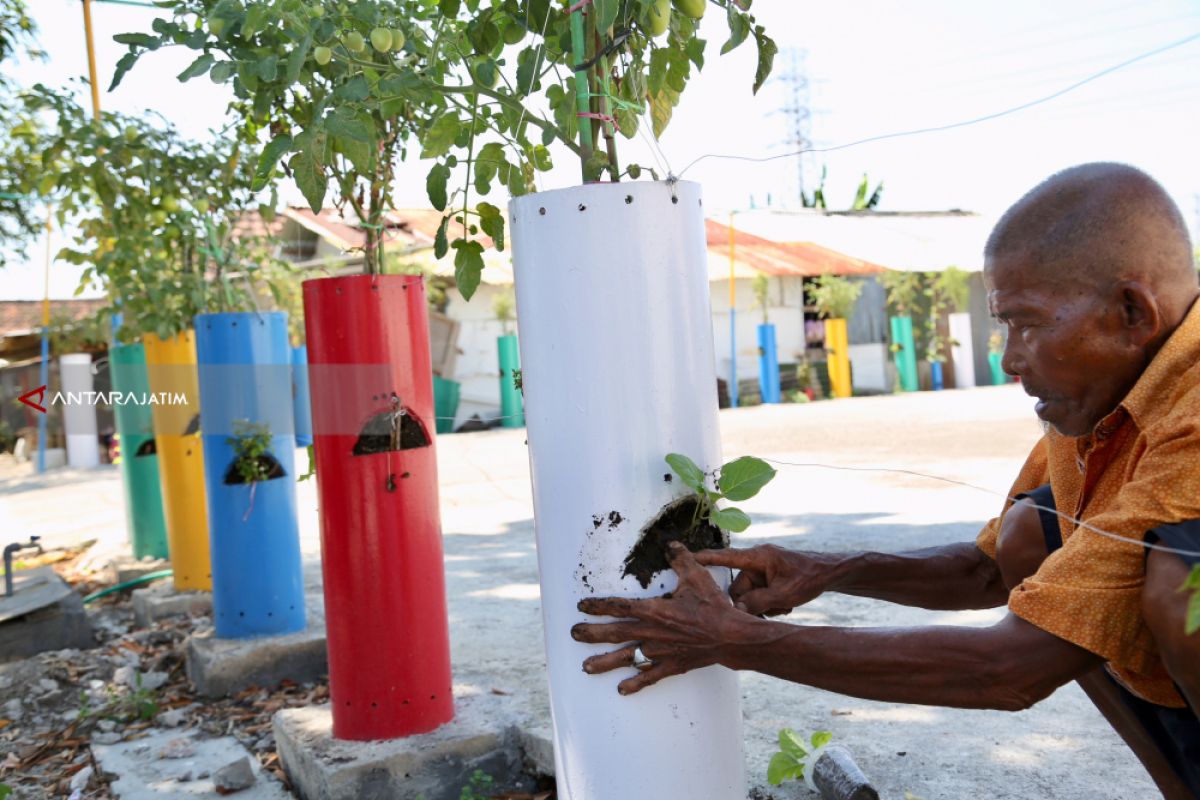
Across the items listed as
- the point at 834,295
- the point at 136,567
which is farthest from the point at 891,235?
the point at 136,567

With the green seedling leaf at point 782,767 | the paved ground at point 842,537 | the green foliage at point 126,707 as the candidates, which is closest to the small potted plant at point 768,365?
the paved ground at point 842,537

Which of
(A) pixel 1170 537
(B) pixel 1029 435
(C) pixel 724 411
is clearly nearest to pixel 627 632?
(A) pixel 1170 537

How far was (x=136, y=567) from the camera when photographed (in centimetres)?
620

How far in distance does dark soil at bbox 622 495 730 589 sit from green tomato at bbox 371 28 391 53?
984mm

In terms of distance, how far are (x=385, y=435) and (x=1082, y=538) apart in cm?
203

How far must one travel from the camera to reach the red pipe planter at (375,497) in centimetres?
307

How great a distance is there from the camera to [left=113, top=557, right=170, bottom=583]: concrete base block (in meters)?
6.12

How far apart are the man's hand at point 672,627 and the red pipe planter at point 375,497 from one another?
1432 millimetres

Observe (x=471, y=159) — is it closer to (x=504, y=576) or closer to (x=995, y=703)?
(x=995, y=703)

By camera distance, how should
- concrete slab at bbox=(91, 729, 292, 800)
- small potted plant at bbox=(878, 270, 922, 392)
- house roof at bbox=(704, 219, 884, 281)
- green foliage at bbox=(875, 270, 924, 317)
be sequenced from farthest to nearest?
green foliage at bbox=(875, 270, 924, 317) < small potted plant at bbox=(878, 270, 922, 392) < house roof at bbox=(704, 219, 884, 281) < concrete slab at bbox=(91, 729, 292, 800)

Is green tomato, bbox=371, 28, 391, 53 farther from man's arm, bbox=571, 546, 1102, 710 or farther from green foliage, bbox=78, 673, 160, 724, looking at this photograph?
green foliage, bbox=78, 673, 160, 724

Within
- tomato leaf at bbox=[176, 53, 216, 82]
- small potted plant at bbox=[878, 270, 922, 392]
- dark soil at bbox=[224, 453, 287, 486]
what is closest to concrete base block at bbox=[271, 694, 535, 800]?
dark soil at bbox=[224, 453, 287, 486]

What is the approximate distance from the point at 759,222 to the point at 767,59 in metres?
19.8

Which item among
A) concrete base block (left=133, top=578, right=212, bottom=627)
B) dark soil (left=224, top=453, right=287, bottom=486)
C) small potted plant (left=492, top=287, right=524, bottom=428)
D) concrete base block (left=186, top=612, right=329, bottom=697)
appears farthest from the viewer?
small potted plant (left=492, top=287, right=524, bottom=428)
